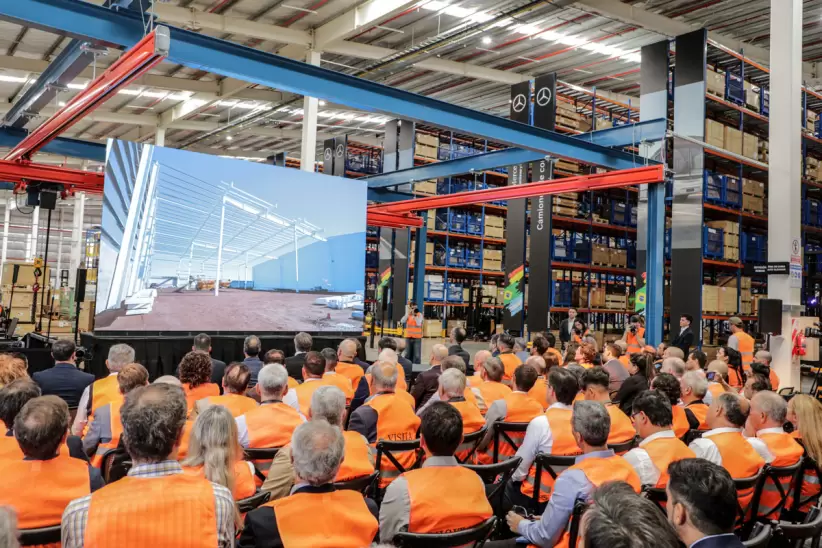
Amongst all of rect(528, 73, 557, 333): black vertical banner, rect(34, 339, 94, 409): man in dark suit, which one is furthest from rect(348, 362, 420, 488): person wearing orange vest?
rect(528, 73, 557, 333): black vertical banner

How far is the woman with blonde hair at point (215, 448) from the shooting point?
2.76m

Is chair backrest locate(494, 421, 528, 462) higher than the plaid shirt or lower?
lower

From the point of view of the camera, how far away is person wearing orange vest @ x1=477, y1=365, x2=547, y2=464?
15.7 feet

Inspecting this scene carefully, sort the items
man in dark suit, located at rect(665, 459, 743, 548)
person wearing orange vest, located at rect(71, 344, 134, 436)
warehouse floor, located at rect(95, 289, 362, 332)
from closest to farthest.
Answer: man in dark suit, located at rect(665, 459, 743, 548) → person wearing orange vest, located at rect(71, 344, 134, 436) → warehouse floor, located at rect(95, 289, 362, 332)

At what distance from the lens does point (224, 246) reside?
10852 mm

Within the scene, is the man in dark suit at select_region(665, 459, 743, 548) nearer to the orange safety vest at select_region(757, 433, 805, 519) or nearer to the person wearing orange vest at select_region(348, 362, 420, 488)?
the orange safety vest at select_region(757, 433, 805, 519)

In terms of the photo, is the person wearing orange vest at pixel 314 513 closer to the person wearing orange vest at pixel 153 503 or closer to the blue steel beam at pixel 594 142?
the person wearing orange vest at pixel 153 503

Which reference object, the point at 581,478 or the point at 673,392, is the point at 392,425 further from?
the point at 673,392

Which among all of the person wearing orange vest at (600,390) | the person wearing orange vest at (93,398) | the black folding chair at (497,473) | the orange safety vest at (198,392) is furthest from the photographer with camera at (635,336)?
the person wearing orange vest at (93,398)

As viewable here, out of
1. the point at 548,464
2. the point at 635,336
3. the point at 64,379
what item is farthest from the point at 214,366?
the point at 635,336

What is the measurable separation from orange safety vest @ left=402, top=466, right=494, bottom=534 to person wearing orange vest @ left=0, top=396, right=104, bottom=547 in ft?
4.67

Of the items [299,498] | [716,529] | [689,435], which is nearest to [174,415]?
[299,498]

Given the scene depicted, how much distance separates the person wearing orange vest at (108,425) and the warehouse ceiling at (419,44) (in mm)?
7893

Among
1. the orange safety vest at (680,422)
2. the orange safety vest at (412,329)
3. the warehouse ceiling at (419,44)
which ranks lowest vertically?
the orange safety vest at (680,422)
